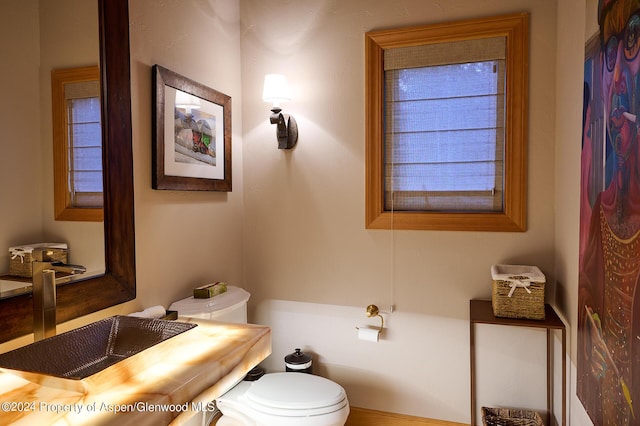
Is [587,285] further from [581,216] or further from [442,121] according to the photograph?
[442,121]

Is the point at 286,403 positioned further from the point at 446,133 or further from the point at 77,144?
the point at 446,133

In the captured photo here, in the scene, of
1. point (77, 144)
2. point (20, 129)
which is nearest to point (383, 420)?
point (77, 144)

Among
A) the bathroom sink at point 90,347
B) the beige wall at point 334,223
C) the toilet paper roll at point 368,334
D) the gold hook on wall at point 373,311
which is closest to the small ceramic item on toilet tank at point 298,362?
the beige wall at point 334,223

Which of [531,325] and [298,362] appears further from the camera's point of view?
[298,362]

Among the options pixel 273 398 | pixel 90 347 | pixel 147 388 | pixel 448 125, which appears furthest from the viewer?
pixel 448 125

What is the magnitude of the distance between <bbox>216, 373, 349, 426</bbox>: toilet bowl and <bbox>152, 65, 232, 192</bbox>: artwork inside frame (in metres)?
1.02

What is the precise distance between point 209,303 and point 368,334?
0.87 metres

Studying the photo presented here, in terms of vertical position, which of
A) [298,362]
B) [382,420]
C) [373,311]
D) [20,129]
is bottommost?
[382,420]

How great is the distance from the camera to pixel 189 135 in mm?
2088

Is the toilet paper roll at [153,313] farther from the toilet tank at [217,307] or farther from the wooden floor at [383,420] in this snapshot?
the wooden floor at [383,420]

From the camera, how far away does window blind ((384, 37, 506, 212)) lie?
2.19 metres

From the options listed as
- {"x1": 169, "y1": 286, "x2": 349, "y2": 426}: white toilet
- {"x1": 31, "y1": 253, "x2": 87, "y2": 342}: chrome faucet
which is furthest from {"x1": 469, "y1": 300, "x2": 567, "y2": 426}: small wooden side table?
{"x1": 31, "y1": 253, "x2": 87, "y2": 342}: chrome faucet

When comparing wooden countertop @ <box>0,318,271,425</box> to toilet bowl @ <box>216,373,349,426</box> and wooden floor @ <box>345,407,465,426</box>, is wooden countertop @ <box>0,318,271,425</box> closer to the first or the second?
toilet bowl @ <box>216,373,349,426</box>

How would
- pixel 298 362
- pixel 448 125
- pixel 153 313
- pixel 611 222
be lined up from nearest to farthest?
pixel 611 222
pixel 153 313
pixel 448 125
pixel 298 362
